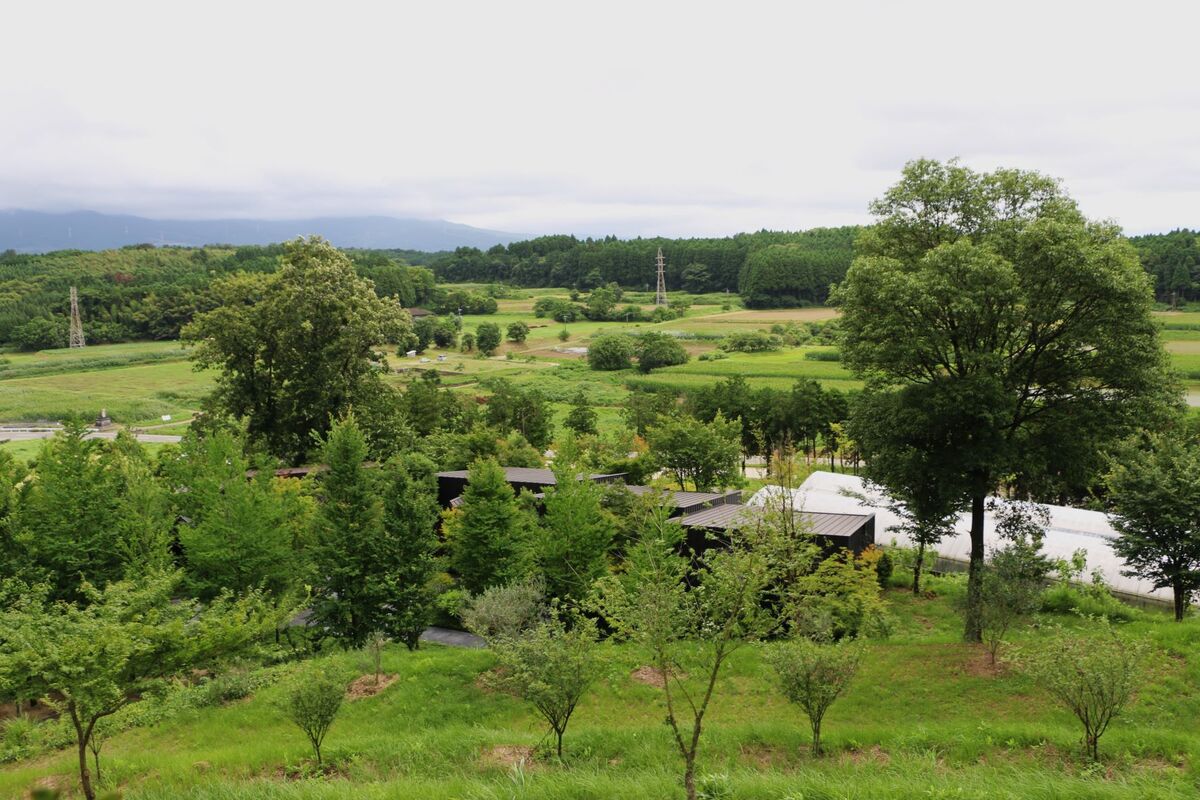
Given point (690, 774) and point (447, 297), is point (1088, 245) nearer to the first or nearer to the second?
point (690, 774)

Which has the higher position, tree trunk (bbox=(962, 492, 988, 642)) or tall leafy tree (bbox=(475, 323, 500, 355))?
tall leafy tree (bbox=(475, 323, 500, 355))

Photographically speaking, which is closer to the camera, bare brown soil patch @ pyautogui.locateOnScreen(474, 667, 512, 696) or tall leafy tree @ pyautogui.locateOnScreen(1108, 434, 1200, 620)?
bare brown soil patch @ pyautogui.locateOnScreen(474, 667, 512, 696)

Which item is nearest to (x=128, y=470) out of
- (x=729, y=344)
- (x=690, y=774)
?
(x=690, y=774)

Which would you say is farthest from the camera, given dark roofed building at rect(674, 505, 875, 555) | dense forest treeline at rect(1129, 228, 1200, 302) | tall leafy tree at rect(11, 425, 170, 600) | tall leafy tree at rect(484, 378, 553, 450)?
dense forest treeline at rect(1129, 228, 1200, 302)

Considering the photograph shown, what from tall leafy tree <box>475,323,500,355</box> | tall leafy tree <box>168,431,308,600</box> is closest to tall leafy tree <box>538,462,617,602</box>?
tall leafy tree <box>168,431,308,600</box>

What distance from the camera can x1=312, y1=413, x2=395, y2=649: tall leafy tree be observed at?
62.8ft

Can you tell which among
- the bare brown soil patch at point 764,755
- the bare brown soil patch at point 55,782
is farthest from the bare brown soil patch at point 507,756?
the bare brown soil patch at point 55,782

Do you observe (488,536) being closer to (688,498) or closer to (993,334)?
(688,498)

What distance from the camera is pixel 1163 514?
56.4ft

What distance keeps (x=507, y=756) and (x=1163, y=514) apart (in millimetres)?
15816

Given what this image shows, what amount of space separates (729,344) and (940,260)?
2801 inches

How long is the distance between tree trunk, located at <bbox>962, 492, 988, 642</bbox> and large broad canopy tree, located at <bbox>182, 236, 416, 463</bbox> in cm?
2460

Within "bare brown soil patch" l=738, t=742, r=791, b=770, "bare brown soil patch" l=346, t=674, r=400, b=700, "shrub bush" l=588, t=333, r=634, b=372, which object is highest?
"shrub bush" l=588, t=333, r=634, b=372

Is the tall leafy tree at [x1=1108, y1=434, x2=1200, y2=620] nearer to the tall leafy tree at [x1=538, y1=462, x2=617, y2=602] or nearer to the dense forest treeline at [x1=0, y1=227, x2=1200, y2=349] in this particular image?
the tall leafy tree at [x1=538, y1=462, x2=617, y2=602]
